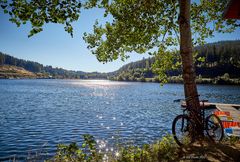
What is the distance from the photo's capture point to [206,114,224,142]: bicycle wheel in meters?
11.1

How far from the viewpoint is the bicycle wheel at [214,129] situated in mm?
11078

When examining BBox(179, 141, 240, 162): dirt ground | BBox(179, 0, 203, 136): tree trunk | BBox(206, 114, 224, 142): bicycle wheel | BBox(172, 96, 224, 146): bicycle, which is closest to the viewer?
BBox(179, 141, 240, 162): dirt ground

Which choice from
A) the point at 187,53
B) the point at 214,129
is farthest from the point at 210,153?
the point at 187,53

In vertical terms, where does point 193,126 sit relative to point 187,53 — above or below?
below

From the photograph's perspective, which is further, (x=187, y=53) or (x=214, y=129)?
(x=187, y=53)

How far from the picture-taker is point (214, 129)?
36.6 feet

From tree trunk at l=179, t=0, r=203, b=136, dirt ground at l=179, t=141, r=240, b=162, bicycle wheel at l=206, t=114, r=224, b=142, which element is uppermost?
tree trunk at l=179, t=0, r=203, b=136

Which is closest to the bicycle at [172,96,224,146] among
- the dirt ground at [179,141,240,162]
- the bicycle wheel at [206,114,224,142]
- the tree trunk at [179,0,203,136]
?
the bicycle wheel at [206,114,224,142]

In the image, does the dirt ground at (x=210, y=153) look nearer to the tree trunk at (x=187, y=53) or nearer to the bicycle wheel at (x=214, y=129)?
the bicycle wheel at (x=214, y=129)

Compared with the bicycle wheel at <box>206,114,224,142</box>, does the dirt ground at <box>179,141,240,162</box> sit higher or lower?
lower

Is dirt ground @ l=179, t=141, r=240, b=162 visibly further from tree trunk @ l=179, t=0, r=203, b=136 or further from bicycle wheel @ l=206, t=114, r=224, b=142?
tree trunk @ l=179, t=0, r=203, b=136

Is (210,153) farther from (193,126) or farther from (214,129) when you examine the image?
(214,129)

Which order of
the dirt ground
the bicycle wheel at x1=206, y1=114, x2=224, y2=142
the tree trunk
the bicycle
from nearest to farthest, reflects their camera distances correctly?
the dirt ground
the bicycle
the bicycle wheel at x1=206, y1=114, x2=224, y2=142
the tree trunk

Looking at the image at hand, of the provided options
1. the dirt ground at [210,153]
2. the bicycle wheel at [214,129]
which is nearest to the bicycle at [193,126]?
the bicycle wheel at [214,129]
